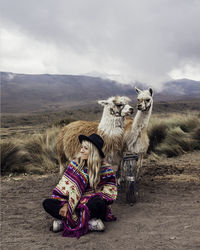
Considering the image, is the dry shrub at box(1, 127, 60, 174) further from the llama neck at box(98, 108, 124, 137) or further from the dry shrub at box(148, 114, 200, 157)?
the llama neck at box(98, 108, 124, 137)

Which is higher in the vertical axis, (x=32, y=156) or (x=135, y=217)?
(x=135, y=217)

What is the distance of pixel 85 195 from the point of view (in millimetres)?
3240

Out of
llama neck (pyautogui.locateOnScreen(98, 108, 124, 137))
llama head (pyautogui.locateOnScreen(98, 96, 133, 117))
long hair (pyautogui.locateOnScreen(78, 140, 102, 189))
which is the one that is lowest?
long hair (pyautogui.locateOnScreen(78, 140, 102, 189))

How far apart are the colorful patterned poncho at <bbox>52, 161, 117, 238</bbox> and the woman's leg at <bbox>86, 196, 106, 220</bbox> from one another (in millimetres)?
58

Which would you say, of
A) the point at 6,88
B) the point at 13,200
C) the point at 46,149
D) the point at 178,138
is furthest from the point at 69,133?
the point at 6,88

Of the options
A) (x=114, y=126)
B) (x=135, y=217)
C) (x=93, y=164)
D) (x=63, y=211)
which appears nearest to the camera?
A: (x=63, y=211)

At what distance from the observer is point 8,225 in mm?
3479

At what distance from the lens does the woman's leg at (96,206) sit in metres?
3.04

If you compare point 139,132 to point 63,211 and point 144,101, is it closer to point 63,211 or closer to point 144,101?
point 144,101

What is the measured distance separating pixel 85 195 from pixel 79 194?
109 mm

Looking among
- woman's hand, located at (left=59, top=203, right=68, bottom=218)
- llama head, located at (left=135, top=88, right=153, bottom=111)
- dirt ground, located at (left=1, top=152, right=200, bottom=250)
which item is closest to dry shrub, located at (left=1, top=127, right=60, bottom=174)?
dirt ground, located at (left=1, top=152, right=200, bottom=250)

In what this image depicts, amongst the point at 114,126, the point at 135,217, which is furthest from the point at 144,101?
the point at 135,217

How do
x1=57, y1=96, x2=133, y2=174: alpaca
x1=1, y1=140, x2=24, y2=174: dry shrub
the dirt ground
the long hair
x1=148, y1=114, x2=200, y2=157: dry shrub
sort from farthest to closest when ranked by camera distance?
1. x1=148, y1=114, x2=200, y2=157: dry shrub
2. x1=1, y1=140, x2=24, y2=174: dry shrub
3. x1=57, y1=96, x2=133, y2=174: alpaca
4. the long hair
5. the dirt ground

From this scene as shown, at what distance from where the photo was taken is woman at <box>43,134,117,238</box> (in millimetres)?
3029
